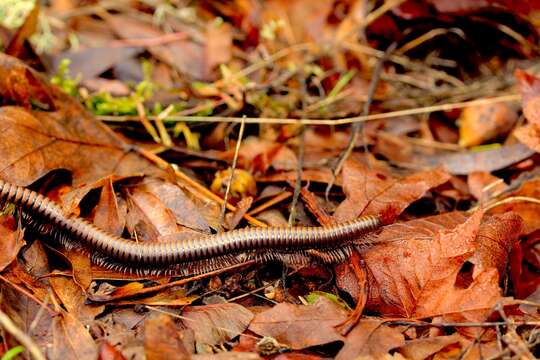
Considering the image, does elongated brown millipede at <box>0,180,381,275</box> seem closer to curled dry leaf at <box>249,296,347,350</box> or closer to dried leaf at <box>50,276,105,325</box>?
dried leaf at <box>50,276,105,325</box>

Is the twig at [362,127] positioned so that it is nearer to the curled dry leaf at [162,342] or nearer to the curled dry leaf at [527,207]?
the curled dry leaf at [527,207]

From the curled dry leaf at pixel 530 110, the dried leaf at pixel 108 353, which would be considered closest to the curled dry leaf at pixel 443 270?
the curled dry leaf at pixel 530 110

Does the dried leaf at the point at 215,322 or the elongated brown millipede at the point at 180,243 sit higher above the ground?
the elongated brown millipede at the point at 180,243

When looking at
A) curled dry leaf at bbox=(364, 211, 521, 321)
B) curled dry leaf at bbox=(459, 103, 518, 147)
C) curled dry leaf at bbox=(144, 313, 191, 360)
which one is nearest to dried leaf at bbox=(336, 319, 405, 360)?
curled dry leaf at bbox=(364, 211, 521, 321)

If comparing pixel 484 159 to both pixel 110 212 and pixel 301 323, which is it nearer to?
pixel 301 323

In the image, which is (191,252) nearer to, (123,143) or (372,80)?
(123,143)

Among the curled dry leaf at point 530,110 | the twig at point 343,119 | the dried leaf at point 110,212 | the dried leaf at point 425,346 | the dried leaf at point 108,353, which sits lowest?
the dried leaf at point 425,346

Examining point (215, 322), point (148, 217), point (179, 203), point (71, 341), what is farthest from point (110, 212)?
point (215, 322)
